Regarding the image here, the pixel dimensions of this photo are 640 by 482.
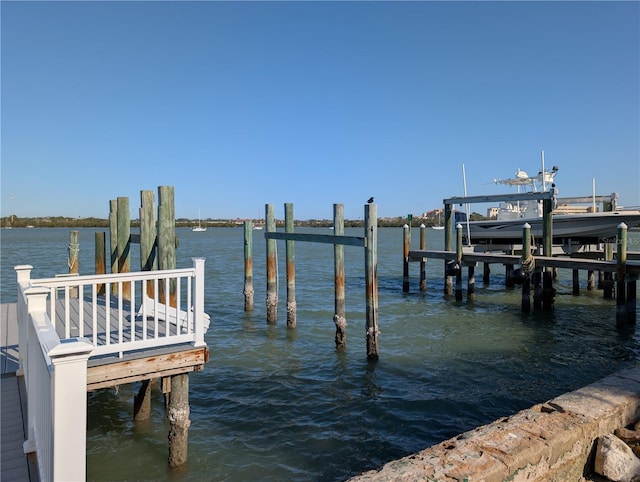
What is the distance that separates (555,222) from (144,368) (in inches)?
670

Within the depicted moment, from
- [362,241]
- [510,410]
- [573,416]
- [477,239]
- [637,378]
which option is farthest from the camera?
[477,239]

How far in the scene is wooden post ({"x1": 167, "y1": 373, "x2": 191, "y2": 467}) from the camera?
17.9 feet

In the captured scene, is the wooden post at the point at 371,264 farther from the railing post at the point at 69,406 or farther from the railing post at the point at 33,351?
the railing post at the point at 69,406

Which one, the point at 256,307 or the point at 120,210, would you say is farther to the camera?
the point at 256,307

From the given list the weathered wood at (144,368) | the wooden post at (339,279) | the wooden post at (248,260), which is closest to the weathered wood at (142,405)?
the weathered wood at (144,368)

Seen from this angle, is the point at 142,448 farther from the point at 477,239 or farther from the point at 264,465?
the point at 477,239

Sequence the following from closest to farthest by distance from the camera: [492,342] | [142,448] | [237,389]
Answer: [142,448] → [237,389] → [492,342]

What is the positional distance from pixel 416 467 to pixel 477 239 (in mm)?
18784

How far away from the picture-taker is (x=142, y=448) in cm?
616

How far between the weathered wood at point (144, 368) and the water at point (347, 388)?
1.41 metres

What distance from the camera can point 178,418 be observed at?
18.0ft

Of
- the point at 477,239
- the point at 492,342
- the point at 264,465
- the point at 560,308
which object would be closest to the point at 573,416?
the point at 264,465

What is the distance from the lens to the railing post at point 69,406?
2703 millimetres

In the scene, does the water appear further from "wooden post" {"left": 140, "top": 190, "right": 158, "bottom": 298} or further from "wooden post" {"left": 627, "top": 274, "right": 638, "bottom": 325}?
"wooden post" {"left": 140, "top": 190, "right": 158, "bottom": 298}
